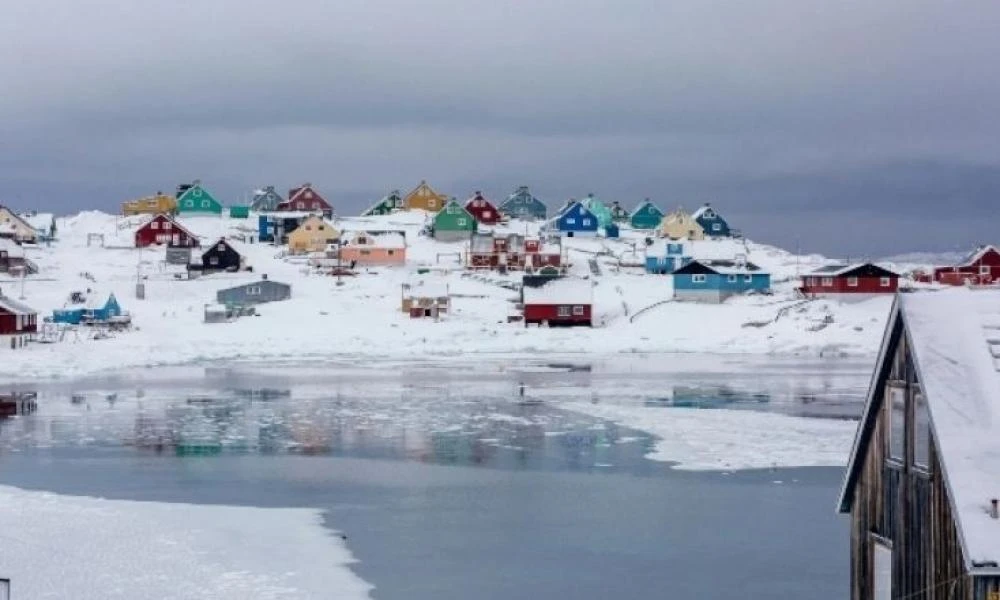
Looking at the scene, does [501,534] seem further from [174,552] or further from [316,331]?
[316,331]

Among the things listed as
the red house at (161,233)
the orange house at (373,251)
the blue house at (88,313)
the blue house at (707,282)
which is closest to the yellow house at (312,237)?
the orange house at (373,251)

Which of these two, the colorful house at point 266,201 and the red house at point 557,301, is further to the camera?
the colorful house at point 266,201

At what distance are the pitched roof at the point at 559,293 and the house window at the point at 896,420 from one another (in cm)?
6055

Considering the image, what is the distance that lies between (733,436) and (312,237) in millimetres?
62095

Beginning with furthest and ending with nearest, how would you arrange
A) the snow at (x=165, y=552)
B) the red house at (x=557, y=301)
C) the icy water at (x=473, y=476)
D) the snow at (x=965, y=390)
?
the red house at (x=557, y=301)
the icy water at (x=473, y=476)
the snow at (x=165, y=552)
the snow at (x=965, y=390)

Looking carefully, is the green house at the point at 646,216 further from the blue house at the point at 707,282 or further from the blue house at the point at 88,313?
the blue house at the point at 88,313

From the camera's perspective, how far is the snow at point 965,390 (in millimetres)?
9305

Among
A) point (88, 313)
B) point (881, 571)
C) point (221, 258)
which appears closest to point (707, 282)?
point (221, 258)

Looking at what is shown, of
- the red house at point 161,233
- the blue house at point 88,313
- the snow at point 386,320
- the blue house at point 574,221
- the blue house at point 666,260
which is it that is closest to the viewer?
the snow at point 386,320

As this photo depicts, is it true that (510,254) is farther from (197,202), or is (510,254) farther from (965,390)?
(965,390)

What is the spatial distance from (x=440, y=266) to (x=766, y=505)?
6517 cm

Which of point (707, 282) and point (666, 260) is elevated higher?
point (666, 260)

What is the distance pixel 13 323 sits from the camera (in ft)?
192

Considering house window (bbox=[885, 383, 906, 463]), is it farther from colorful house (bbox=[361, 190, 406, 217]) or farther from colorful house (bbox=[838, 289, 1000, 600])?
colorful house (bbox=[361, 190, 406, 217])
